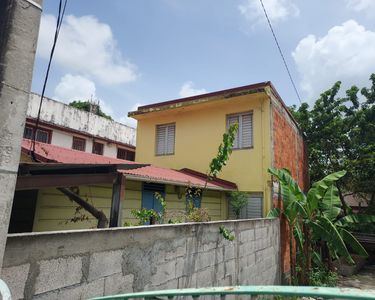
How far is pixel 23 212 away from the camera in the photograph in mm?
6078

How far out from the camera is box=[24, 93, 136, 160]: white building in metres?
15.7

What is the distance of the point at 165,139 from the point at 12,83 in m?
11.3

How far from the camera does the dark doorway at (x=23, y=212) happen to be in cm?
602

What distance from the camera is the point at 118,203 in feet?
17.1

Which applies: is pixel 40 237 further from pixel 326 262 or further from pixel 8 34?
pixel 326 262

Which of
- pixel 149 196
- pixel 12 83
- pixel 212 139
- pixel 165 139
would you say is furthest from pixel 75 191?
pixel 165 139

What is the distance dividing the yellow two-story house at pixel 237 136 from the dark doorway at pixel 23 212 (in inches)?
268

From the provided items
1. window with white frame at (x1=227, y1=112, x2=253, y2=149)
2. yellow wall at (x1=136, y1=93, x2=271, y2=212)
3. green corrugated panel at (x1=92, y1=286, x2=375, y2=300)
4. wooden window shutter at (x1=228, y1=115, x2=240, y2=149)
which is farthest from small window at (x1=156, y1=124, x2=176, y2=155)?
green corrugated panel at (x1=92, y1=286, x2=375, y2=300)

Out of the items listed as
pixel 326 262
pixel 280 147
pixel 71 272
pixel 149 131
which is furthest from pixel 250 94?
pixel 71 272

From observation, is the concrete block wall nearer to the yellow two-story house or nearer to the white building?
the yellow two-story house

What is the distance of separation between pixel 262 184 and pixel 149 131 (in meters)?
5.67

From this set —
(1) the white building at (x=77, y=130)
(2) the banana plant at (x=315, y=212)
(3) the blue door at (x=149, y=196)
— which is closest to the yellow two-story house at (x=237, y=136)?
(2) the banana plant at (x=315, y=212)

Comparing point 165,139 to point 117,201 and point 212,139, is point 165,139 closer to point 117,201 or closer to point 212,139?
point 212,139

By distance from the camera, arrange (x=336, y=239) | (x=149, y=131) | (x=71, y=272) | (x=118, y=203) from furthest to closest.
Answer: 1. (x=149, y=131)
2. (x=336, y=239)
3. (x=118, y=203)
4. (x=71, y=272)
